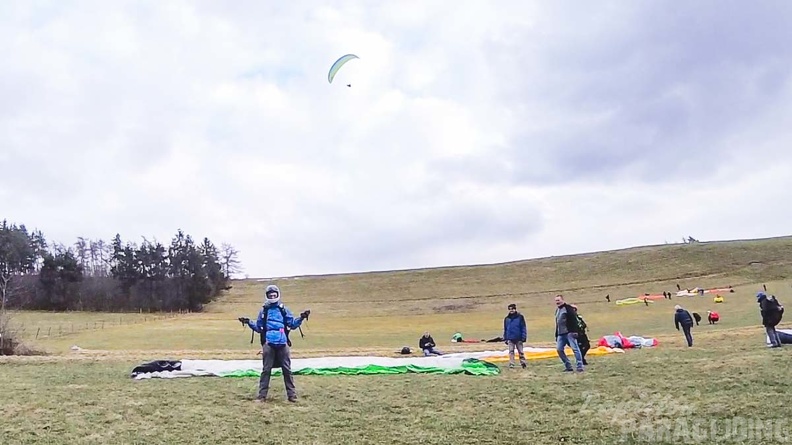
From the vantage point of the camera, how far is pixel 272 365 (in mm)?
11086

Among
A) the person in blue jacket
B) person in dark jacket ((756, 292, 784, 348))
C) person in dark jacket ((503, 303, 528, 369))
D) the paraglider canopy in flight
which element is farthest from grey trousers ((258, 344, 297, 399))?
person in dark jacket ((756, 292, 784, 348))

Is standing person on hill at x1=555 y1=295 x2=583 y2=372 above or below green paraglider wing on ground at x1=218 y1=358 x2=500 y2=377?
above

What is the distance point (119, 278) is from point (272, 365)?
76.4m

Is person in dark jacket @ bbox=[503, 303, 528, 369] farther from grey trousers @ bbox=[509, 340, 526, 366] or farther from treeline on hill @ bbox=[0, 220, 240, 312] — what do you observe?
treeline on hill @ bbox=[0, 220, 240, 312]

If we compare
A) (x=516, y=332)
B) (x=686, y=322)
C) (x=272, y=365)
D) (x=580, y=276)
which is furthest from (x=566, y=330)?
(x=580, y=276)

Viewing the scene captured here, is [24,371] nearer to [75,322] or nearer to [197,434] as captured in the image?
[197,434]

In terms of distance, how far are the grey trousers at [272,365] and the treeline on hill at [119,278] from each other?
67.9 m

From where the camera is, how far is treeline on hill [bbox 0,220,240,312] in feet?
247

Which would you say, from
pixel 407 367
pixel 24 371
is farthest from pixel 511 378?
pixel 24 371

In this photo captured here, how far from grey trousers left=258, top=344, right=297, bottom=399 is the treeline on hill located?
67.9 meters

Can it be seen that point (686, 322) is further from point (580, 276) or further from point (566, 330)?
point (580, 276)

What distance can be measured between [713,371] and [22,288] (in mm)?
78327

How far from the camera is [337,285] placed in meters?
84.2

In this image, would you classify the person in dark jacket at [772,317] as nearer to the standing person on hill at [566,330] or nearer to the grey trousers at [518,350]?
the standing person on hill at [566,330]
